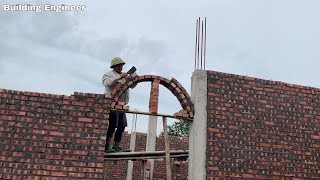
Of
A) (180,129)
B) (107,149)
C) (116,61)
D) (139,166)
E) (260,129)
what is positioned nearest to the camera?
(107,149)

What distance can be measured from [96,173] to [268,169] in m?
3.13

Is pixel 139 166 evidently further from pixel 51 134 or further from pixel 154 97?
pixel 51 134

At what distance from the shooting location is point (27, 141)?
487 cm

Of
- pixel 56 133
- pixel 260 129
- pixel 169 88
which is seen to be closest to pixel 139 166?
pixel 169 88

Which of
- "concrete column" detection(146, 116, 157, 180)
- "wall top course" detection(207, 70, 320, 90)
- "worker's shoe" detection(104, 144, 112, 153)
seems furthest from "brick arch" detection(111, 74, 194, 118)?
"concrete column" detection(146, 116, 157, 180)

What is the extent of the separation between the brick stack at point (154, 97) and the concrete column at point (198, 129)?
0.71m

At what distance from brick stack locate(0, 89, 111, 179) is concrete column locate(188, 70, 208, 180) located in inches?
63.9

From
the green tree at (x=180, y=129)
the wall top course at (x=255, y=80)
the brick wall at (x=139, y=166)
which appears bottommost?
the brick wall at (x=139, y=166)

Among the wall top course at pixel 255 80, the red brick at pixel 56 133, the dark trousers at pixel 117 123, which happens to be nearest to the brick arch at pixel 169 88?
the dark trousers at pixel 117 123

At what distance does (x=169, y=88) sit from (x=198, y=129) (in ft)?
3.18

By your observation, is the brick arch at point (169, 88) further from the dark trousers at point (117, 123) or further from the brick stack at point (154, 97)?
the dark trousers at point (117, 123)

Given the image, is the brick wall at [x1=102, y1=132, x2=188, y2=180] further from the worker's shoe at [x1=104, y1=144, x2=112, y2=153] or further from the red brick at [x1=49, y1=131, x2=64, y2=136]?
the red brick at [x1=49, y1=131, x2=64, y2=136]

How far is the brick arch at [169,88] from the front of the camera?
5444 millimetres

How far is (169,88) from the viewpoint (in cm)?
582
